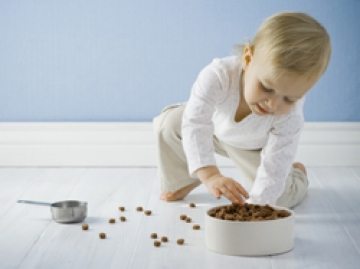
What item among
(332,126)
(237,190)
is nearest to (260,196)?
(237,190)

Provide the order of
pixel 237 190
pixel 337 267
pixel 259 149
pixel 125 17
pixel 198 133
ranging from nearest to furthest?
pixel 337 267 < pixel 237 190 < pixel 198 133 < pixel 259 149 < pixel 125 17

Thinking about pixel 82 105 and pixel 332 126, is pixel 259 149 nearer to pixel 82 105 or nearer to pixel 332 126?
pixel 332 126

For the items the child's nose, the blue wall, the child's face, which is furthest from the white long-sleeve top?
the blue wall

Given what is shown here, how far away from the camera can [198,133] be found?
1774 mm

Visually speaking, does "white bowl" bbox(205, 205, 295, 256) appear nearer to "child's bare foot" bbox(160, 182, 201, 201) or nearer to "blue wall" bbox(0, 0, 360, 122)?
"child's bare foot" bbox(160, 182, 201, 201)

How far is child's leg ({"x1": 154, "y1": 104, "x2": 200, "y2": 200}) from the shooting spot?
2092 mm

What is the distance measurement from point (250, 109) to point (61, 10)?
3.22 feet

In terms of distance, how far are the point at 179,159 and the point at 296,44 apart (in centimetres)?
68

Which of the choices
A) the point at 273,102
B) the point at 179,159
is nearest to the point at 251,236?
the point at 273,102

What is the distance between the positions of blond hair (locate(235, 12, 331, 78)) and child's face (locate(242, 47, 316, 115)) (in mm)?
16

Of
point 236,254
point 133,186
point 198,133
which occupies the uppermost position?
point 198,133

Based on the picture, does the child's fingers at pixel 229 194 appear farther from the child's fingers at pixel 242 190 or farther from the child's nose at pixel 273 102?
the child's nose at pixel 273 102

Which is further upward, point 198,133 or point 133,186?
point 198,133

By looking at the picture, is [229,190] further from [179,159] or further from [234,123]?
[179,159]
